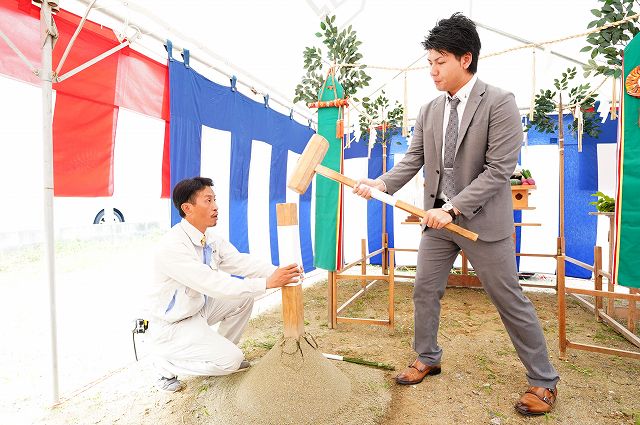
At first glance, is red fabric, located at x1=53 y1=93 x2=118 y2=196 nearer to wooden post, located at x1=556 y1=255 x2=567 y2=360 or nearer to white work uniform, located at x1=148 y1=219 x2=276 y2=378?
white work uniform, located at x1=148 y1=219 x2=276 y2=378

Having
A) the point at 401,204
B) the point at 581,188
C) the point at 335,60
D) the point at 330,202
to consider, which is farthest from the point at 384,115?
the point at 401,204

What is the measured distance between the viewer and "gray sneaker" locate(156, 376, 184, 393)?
211 cm

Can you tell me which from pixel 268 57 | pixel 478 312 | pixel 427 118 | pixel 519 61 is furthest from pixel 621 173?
pixel 268 57

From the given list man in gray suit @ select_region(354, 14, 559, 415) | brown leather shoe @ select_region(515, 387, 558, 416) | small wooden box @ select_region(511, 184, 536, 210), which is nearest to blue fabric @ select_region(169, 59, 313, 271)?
man in gray suit @ select_region(354, 14, 559, 415)

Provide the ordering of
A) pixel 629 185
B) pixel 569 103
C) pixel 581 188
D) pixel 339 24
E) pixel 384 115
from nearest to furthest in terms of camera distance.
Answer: pixel 629 185 → pixel 339 24 → pixel 569 103 → pixel 581 188 → pixel 384 115

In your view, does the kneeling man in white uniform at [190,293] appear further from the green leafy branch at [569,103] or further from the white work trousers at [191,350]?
the green leafy branch at [569,103]

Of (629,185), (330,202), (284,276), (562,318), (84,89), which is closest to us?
(284,276)

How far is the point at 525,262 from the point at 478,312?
2.27 meters

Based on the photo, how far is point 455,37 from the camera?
179 centimetres

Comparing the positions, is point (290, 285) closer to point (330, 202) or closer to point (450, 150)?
point (450, 150)

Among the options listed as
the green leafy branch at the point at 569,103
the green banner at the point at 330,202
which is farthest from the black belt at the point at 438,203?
the green leafy branch at the point at 569,103

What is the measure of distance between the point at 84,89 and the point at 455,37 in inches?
87.2

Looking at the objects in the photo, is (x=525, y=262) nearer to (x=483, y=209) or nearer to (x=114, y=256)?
(x=483, y=209)

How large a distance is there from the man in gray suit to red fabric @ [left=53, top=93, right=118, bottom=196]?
175 centimetres
